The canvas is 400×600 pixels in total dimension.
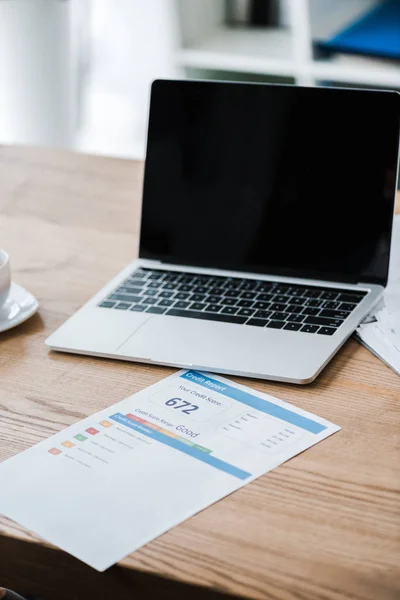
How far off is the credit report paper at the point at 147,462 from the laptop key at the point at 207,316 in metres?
0.12

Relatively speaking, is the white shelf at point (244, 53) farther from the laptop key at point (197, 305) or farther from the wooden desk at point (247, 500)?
the laptop key at point (197, 305)

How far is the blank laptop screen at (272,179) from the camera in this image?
3.21 ft

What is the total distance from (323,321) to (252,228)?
0.17 metres

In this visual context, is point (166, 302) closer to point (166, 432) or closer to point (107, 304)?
point (107, 304)

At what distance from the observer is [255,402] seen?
81 centimetres

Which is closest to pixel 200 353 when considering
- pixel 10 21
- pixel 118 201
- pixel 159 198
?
pixel 159 198

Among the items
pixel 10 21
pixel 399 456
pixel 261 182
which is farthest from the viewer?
pixel 10 21

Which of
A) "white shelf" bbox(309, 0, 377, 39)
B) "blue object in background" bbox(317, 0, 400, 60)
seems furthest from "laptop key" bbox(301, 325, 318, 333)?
"white shelf" bbox(309, 0, 377, 39)

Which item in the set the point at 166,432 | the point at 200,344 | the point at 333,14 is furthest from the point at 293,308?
the point at 333,14

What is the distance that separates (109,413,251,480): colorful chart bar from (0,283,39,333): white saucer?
22 centimetres

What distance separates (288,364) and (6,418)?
272 mm

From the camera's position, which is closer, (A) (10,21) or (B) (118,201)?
(B) (118,201)

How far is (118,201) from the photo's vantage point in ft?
4.29

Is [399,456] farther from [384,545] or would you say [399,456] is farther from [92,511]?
[92,511]
